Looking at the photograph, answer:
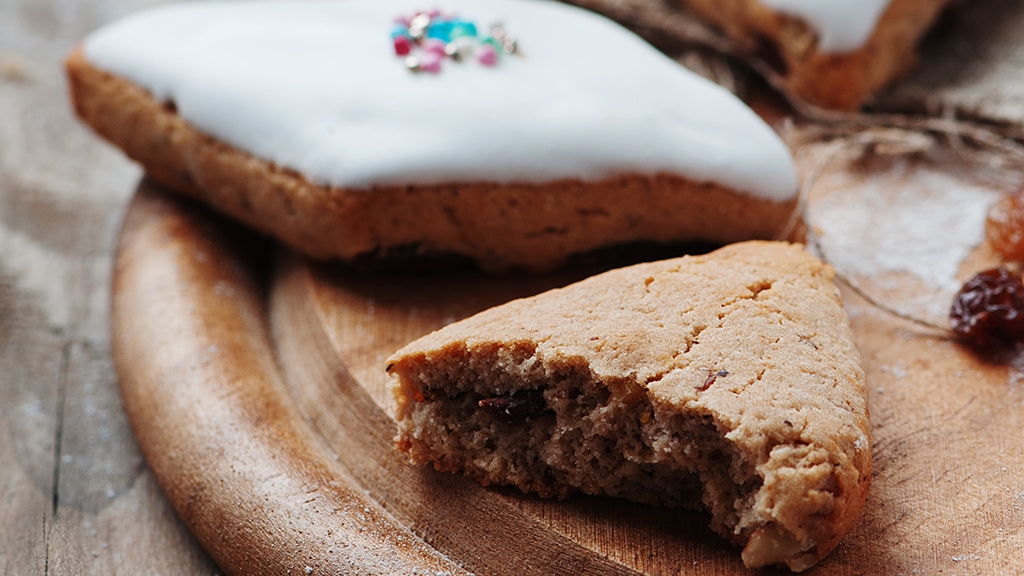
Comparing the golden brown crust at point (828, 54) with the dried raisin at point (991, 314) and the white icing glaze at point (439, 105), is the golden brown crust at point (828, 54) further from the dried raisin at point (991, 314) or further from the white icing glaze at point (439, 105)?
the dried raisin at point (991, 314)

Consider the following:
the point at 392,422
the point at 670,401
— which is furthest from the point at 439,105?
the point at 670,401

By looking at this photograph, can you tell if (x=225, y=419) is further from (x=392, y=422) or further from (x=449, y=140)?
(x=449, y=140)

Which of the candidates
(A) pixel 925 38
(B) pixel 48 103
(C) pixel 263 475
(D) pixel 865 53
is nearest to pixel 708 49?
(D) pixel 865 53

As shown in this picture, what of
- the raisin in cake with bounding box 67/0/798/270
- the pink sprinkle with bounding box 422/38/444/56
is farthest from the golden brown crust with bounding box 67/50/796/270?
the pink sprinkle with bounding box 422/38/444/56

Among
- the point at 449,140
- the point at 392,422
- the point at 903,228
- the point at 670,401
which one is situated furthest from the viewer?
the point at 903,228

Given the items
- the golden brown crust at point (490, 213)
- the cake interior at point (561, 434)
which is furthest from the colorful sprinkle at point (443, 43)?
the cake interior at point (561, 434)

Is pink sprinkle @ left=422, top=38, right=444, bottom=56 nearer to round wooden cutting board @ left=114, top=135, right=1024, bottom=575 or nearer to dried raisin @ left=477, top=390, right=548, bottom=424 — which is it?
round wooden cutting board @ left=114, top=135, right=1024, bottom=575
